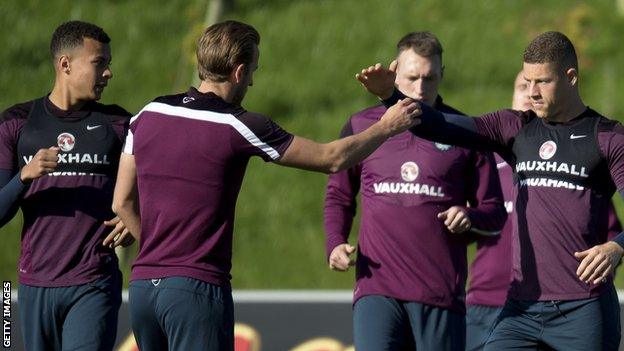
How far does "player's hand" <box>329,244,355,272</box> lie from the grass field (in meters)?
6.85

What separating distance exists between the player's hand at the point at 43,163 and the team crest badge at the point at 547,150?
2562mm

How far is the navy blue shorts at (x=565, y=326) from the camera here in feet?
19.9

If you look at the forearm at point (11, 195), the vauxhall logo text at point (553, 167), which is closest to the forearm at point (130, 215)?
the forearm at point (11, 195)

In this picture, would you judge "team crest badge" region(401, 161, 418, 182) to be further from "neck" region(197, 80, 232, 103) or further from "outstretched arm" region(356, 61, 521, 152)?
"neck" region(197, 80, 232, 103)

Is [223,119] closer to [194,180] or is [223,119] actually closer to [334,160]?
[194,180]

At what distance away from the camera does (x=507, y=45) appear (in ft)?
51.8

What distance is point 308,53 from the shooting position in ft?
52.0

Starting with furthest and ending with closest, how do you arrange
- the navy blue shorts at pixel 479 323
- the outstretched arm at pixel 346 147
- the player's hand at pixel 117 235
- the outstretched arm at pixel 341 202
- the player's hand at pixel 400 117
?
the navy blue shorts at pixel 479 323, the outstretched arm at pixel 341 202, the player's hand at pixel 117 235, the player's hand at pixel 400 117, the outstretched arm at pixel 346 147

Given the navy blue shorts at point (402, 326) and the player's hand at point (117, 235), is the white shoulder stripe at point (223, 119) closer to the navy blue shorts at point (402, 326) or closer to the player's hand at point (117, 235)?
the player's hand at point (117, 235)

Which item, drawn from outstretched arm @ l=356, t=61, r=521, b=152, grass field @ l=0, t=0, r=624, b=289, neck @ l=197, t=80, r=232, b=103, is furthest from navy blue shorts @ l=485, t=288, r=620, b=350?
grass field @ l=0, t=0, r=624, b=289

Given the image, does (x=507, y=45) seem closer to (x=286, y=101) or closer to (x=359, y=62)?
(x=359, y=62)

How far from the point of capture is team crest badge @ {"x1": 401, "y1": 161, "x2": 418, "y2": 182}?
7.02 metres

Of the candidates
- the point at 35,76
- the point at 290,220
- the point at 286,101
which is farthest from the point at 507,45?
the point at 35,76

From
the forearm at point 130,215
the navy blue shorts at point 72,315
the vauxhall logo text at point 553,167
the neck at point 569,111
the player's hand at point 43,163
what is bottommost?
the navy blue shorts at point 72,315
